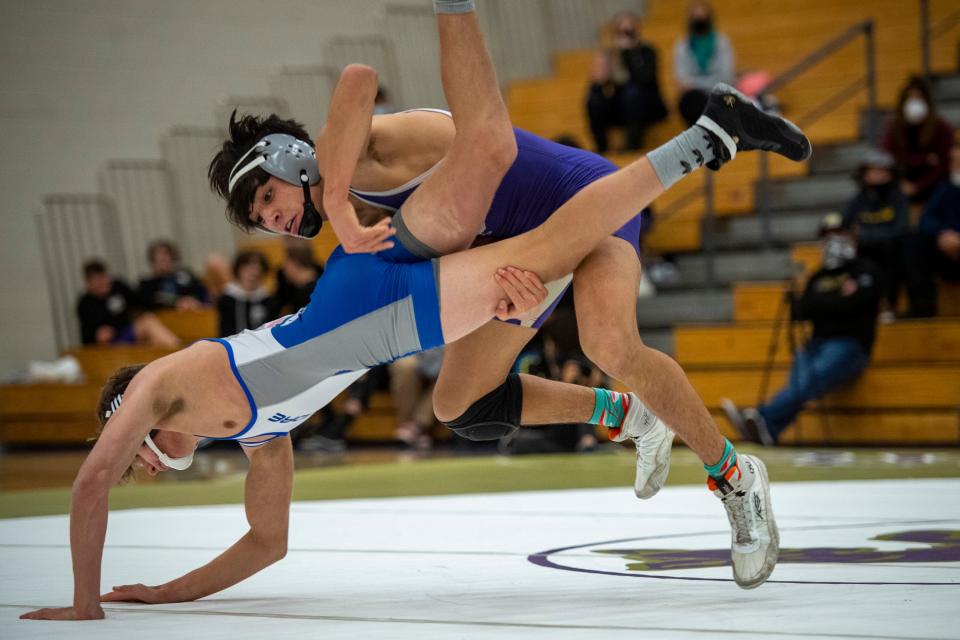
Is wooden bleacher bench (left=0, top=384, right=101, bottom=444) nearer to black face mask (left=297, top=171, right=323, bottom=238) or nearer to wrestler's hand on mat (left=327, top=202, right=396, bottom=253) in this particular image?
black face mask (left=297, top=171, right=323, bottom=238)

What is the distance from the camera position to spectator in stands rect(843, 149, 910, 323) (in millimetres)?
7684

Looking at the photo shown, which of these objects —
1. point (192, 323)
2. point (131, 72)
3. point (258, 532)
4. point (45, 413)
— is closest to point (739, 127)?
point (258, 532)

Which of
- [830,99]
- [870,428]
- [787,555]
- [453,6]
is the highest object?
[453,6]

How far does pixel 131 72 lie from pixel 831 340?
23.6ft

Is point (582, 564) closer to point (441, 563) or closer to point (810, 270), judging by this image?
point (441, 563)

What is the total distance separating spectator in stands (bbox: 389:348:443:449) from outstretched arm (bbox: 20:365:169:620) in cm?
603

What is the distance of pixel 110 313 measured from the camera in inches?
404

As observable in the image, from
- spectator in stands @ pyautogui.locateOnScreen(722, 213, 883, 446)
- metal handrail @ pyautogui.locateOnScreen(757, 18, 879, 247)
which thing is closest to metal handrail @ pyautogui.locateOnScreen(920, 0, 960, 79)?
metal handrail @ pyautogui.locateOnScreen(757, 18, 879, 247)

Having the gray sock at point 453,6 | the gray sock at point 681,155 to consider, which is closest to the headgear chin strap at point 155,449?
the gray sock at point 453,6

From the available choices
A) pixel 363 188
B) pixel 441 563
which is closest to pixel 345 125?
pixel 363 188

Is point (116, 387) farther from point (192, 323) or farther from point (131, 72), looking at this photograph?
point (131, 72)

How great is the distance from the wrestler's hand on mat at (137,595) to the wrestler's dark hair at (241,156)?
0.88 metres

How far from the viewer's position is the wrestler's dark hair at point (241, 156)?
3.07 m

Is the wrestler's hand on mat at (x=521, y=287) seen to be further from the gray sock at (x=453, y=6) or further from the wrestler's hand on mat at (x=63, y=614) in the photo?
the wrestler's hand on mat at (x=63, y=614)
